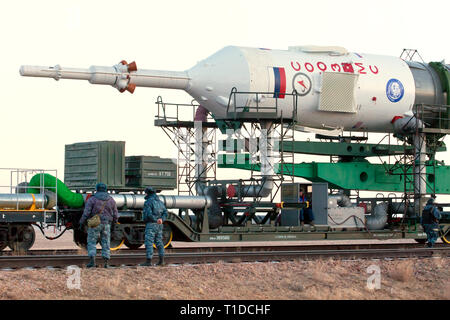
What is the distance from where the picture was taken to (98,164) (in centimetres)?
2244

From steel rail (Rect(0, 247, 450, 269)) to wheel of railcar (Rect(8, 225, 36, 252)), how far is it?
112 inches

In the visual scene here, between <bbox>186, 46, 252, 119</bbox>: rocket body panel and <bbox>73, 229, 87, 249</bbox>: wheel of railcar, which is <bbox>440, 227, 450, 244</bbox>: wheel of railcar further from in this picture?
<bbox>73, 229, 87, 249</bbox>: wheel of railcar

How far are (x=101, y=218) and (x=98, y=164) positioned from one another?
594 centimetres

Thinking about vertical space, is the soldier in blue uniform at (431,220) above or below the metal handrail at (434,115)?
below

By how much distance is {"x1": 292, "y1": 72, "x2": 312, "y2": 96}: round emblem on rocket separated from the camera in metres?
24.9

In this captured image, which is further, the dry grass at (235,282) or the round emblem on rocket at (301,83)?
the round emblem on rocket at (301,83)

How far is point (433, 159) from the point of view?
28562 mm

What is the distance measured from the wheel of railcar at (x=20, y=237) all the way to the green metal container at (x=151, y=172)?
4.01m

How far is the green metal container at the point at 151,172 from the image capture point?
915 inches

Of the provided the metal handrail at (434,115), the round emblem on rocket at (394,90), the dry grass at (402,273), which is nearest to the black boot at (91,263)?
the dry grass at (402,273)

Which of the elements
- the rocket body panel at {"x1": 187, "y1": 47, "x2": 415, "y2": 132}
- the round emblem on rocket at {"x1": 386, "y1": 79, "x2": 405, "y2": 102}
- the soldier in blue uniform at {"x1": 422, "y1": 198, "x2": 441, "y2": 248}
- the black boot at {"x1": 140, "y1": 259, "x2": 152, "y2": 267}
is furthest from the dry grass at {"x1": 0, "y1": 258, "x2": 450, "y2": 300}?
the round emblem on rocket at {"x1": 386, "y1": 79, "x2": 405, "y2": 102}

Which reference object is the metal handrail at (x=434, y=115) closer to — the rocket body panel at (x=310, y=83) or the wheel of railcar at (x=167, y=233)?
the rocket body panel at (x=310, y=83)
